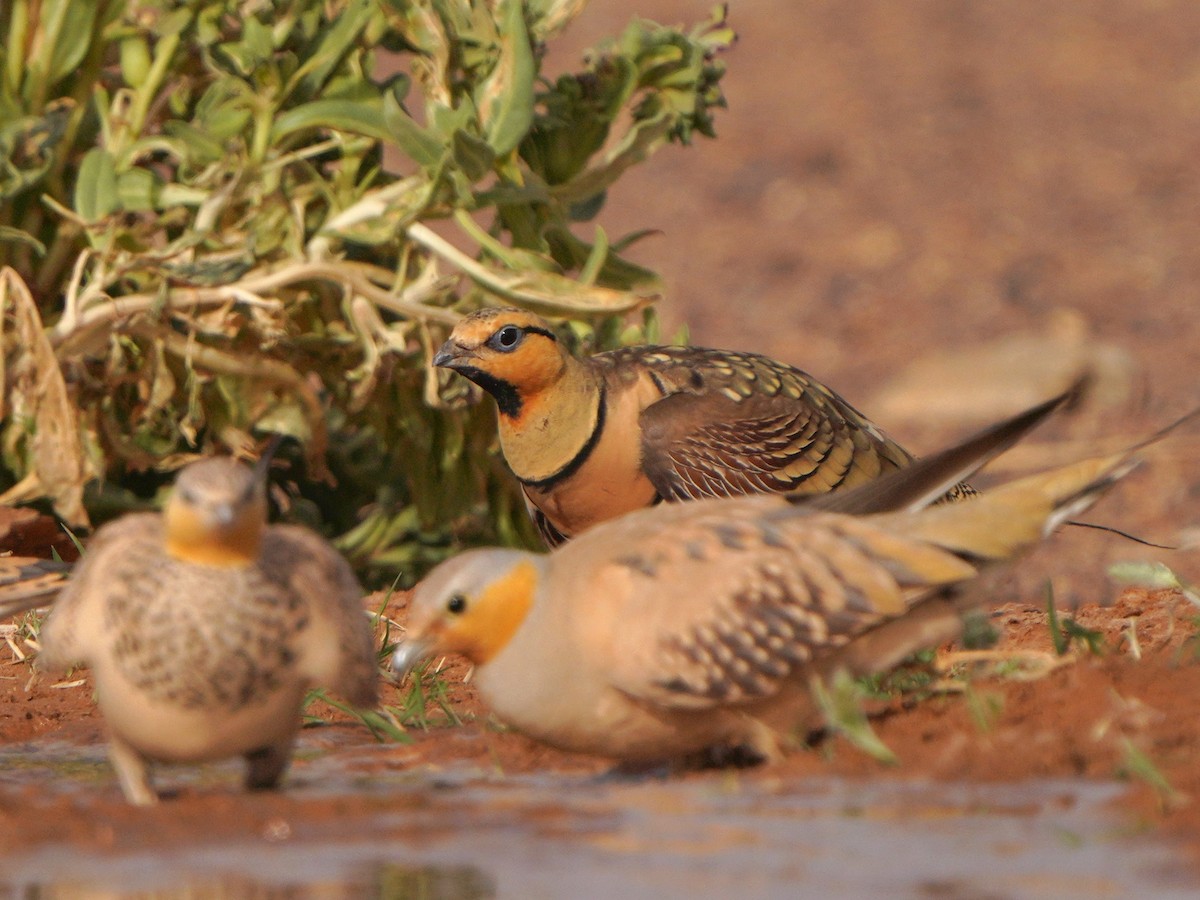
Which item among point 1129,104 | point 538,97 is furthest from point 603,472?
point 1129,104

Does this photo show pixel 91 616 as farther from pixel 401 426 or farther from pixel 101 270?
pixel 401 426

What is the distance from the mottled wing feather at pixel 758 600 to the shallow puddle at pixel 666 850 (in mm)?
232

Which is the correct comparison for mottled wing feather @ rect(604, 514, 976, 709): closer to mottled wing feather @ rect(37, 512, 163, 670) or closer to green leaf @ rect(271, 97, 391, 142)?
mottled wing feather @ rect(37, 512, 163, 670)

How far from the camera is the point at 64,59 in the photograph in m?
6.53

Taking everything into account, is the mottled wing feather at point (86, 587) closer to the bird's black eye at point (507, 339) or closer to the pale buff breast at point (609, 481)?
the bird's black eye at point (507, 339)

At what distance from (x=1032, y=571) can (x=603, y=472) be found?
430 centimetres

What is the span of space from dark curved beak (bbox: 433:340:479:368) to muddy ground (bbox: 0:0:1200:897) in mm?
1094

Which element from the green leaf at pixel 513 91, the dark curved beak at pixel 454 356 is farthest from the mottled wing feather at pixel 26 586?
the green leaf at pixel 513 91

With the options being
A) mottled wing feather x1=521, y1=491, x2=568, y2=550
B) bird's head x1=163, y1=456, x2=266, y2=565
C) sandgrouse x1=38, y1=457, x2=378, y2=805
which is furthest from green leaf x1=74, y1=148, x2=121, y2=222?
bird's head x1=163, y1=456, x2=266, y2=565

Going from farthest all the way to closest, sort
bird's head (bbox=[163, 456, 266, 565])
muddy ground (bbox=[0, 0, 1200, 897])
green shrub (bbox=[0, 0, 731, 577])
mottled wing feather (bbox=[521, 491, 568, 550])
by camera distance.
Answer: mottled wing feather (bbox=[521, 491, 568, 550]) < green shrub (bbox=[0, 0, 731, 577]) < muddy ground (bbox=[0, 0, 1200, 897]) < bird's head (bbox=[163, 456, 266, 565])

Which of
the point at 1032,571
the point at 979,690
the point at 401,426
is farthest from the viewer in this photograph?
the point at 1032,571

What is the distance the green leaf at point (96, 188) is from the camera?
630cm

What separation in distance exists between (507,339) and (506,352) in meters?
0.04

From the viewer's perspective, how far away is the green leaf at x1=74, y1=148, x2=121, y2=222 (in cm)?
630
